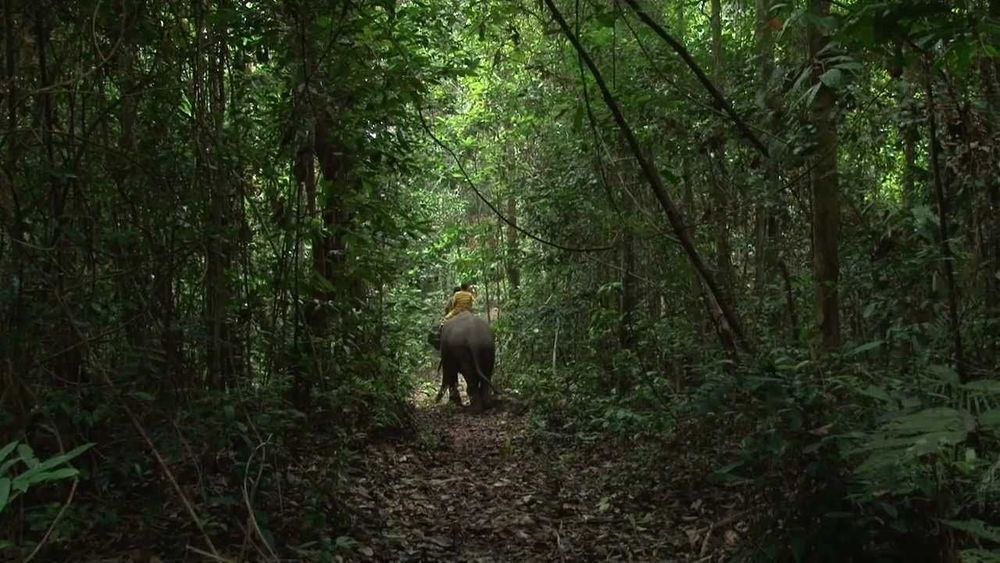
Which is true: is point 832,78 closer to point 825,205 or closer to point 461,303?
point 825,205

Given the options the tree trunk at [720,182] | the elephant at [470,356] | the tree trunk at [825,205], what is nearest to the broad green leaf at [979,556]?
the tree trunk at [825,205]

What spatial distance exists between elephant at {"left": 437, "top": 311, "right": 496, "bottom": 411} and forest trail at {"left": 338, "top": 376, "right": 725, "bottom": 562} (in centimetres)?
346

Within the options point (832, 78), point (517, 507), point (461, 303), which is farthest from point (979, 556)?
point (461, 303)

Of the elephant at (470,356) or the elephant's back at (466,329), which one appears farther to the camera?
the elephant's back at (466,329)

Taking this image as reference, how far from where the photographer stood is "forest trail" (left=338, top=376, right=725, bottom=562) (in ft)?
15.2

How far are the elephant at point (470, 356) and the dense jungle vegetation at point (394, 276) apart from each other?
375 cm

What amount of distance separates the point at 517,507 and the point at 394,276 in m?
2.89

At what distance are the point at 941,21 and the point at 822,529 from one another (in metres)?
2.09

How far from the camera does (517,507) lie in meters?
5.68

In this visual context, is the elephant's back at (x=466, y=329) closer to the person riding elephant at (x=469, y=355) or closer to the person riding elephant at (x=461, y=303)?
the person riding elephant at (x=469, y=355)

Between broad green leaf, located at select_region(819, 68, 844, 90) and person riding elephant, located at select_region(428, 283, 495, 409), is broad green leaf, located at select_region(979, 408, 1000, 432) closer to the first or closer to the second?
broad green leaf, located at select_region(819, 68, 844, 90)

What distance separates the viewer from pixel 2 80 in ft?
12.3

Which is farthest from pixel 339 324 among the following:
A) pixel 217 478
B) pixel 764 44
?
pixel 764 44

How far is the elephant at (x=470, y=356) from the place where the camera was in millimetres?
11641
